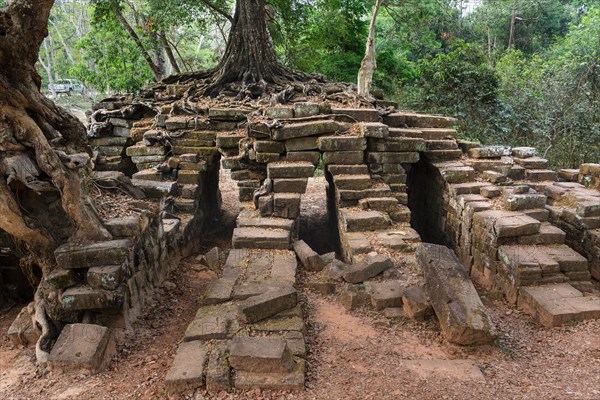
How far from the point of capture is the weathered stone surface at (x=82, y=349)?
3.59 metres

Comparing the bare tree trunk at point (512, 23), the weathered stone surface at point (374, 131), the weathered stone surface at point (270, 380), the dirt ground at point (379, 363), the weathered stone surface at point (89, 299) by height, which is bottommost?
the dirt ground at point (379, 363)

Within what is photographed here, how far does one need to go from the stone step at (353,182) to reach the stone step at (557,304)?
2.77m

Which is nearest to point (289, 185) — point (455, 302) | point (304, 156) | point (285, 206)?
point (285, 206)

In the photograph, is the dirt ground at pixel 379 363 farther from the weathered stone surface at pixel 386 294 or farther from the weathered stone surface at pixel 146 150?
the weathered stone surface at pixel 146 150

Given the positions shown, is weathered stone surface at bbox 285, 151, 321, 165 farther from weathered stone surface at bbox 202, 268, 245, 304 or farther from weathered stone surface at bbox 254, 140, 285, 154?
weathered stone surface at bbox 202, 268, 245, 304

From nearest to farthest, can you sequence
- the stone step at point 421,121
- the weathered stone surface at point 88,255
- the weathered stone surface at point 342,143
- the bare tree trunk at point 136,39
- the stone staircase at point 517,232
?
the weathered stone surface at point 88,255 → the stone staircase at point 517,232 → the weathered stone surface at point 342,143 → the stone step at point 421,121 → the bare tree trunk at point 136,39

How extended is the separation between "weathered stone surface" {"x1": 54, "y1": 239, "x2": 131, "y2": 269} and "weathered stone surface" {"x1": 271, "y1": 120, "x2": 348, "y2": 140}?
11.7 feet

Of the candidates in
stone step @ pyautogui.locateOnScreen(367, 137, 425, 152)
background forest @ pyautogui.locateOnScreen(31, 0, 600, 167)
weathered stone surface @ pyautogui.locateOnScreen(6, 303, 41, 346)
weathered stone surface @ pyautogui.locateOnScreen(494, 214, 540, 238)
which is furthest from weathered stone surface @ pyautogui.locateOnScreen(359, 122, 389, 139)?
weathered stone surface @ pyautogui.locateOnScreen(6, 303, 41, 346)

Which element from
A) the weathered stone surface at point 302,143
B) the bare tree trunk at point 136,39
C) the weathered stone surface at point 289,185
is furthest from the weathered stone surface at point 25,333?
the bare tree trunk at point 136,39

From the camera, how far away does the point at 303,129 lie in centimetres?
717

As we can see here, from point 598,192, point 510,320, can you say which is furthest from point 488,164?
point 510,320

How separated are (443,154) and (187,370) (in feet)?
20.1

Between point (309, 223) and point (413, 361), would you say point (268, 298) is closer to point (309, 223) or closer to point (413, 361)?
point (413, 361)

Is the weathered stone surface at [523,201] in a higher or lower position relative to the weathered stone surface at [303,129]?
lower
